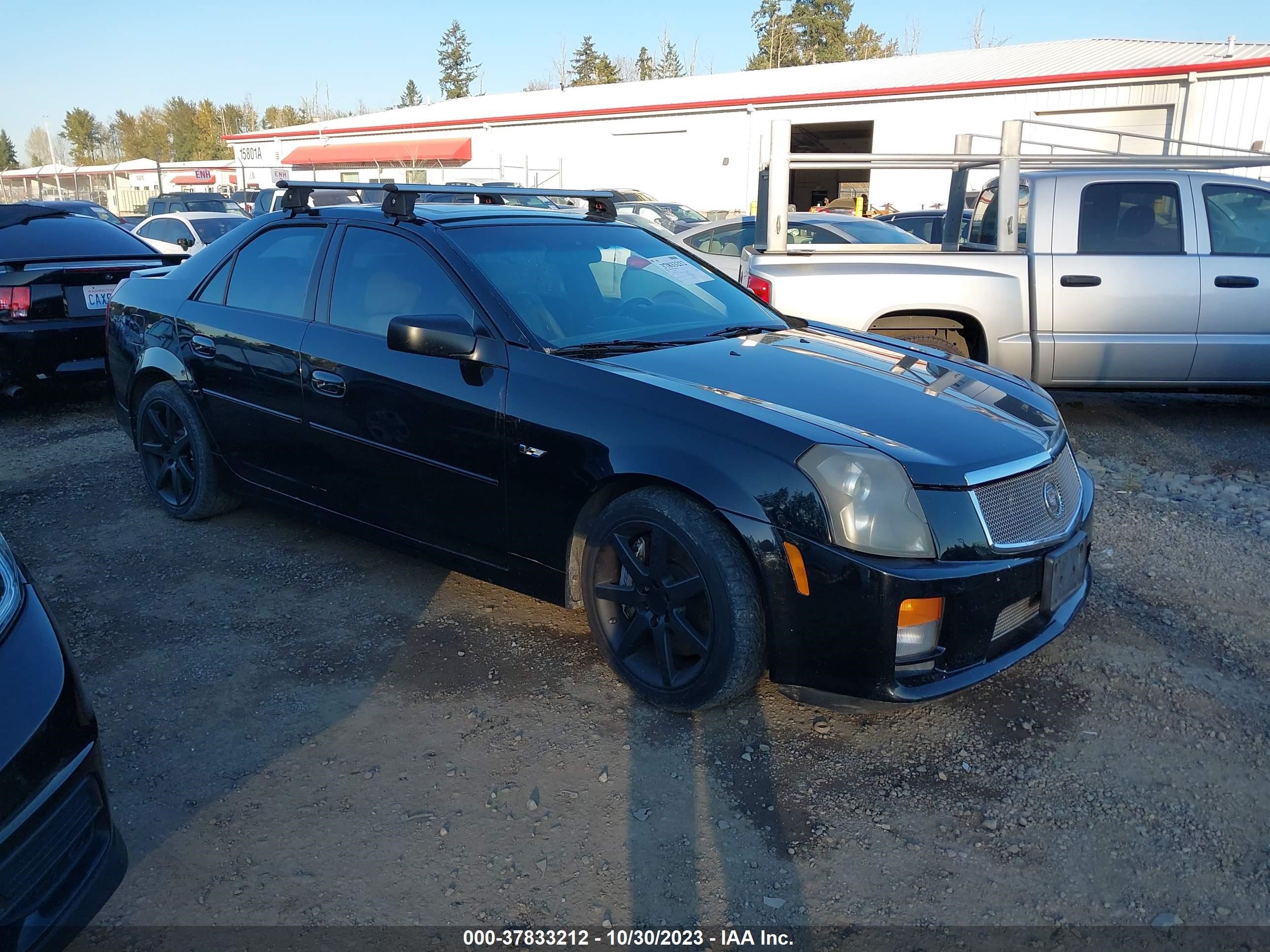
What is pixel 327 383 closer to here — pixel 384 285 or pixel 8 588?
pixel 384 285

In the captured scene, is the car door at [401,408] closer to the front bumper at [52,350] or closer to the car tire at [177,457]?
the car tire at [177,457]

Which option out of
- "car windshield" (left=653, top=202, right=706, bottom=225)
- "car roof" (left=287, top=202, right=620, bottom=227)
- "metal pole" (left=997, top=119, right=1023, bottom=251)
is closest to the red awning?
"car windshield" (left=653, top=202, right=706, bottom=225)

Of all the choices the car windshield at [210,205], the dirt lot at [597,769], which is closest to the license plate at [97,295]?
the dirt lot at [597,769]

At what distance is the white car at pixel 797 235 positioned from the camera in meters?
10.6

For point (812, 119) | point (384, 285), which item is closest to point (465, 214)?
point (384, 285)

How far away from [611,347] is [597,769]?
150cm

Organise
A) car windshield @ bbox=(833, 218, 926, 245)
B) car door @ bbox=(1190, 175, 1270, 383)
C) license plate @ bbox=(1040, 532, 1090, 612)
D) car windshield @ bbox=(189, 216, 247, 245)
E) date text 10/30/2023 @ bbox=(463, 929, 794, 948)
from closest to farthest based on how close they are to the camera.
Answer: date text 10/30/2023 @ bbox=(463, 929, 794, 948) < license plate @ bbox=(1040, 532, 1090, 612) < car door @ bbox=(1190, 175, 1270, 383) < car windshield @ bbox=(833, 218, 926, 245) < car windshield @ bbox=(189, 216, 247, 245)

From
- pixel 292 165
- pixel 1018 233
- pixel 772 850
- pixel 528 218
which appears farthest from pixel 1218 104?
pixel 292 165

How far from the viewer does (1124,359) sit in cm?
648

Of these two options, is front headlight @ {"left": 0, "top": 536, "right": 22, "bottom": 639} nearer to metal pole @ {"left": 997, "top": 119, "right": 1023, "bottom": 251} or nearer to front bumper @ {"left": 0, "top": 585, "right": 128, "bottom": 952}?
front bumper @ {"left": 0, "top": 585, "right": 128, "bottom": 952}

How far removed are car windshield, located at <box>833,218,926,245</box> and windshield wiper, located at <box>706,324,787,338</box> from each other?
22.3 ft

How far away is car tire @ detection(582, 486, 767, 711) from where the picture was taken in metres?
2.89

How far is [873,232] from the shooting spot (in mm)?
10797

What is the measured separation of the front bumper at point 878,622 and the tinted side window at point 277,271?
2.51 meters
